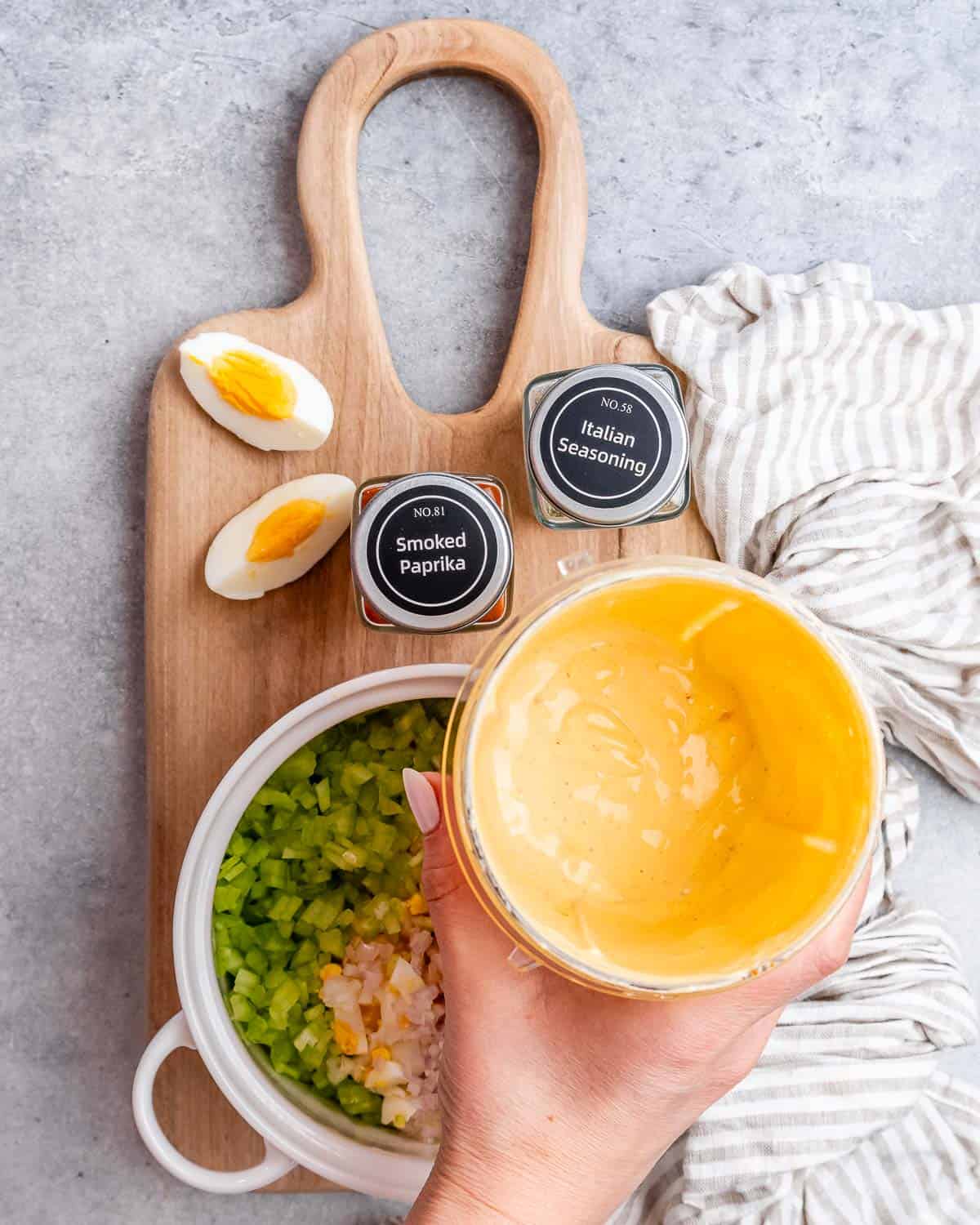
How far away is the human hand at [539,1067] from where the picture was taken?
33.4 inches

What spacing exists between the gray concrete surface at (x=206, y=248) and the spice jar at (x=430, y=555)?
27cm

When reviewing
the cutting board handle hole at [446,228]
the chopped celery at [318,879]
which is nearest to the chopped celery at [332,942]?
the chopped celery at [318,879]

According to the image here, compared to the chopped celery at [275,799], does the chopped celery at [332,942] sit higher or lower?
lower

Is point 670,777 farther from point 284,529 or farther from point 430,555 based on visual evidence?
point 284,529

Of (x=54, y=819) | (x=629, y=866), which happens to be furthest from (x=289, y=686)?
(x=629, y=866)

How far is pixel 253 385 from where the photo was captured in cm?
109


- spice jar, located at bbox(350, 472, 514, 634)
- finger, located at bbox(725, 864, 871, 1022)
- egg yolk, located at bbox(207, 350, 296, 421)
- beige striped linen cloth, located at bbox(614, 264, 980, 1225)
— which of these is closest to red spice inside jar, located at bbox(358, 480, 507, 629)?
spice jar, located at bbox(350, 472, 514, 634)

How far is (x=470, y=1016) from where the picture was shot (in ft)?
2.84

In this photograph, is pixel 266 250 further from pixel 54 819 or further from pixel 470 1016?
pixel 470 1016

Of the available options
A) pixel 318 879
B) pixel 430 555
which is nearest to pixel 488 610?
pixel 430 555

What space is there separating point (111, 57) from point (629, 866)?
1.07 metres

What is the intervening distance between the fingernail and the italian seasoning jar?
31 cm

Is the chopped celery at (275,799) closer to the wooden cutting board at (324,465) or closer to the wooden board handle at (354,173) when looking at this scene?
the wooden cutting board at (324,465)

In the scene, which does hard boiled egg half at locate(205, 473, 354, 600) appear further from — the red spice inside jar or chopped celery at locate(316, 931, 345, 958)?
chopped celery at locate(316, 931, 345, 958)
